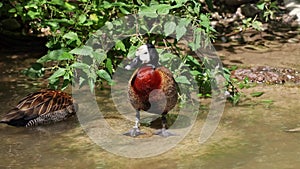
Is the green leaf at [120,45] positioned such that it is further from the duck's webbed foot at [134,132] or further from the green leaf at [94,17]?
the duck's webbed foot at [134,132]

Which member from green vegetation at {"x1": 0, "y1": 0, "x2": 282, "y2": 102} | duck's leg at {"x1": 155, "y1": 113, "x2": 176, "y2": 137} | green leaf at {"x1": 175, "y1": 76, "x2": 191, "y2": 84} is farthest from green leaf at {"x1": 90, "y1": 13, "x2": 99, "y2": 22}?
duck's leg at {"x1": 155, "y1": 113, "x2": 176, "y2": 137}

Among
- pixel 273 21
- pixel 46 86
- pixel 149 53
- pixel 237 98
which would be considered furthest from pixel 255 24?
pixel 273 21

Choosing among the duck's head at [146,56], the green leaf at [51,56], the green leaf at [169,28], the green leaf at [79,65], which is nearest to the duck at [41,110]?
the green leaf at [51,56]

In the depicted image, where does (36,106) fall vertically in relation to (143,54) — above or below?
below

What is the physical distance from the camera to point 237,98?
556 centimetres

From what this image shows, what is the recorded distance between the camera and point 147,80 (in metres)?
4.57

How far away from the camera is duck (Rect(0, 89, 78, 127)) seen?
5160 millimetres

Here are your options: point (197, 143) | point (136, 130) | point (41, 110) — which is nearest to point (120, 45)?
point (136, 130)

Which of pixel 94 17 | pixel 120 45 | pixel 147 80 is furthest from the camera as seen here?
pixel 94 17

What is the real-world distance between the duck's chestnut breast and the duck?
3.46 ft

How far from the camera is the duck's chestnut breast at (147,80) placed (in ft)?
15.0

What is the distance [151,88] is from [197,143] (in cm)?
56

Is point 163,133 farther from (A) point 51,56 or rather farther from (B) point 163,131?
(A) point 51,56

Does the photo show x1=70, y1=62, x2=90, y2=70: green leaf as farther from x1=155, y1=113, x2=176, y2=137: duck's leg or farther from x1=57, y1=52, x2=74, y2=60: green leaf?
x1=155, y1=113, x2=176, y2=137: duck's leg
